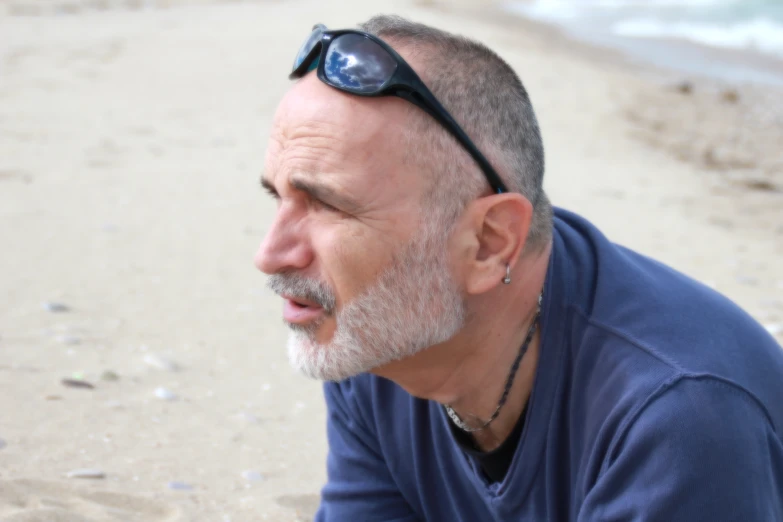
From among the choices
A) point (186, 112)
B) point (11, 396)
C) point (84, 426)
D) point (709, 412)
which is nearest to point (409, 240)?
point (709, 412)

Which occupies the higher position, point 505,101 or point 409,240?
point 505,101

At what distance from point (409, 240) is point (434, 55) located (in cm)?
43

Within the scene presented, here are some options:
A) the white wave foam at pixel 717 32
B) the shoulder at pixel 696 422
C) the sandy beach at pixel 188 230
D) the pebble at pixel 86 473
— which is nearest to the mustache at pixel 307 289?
the shoulder at pixel 696 422

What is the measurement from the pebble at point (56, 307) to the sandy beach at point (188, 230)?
0.9 inches

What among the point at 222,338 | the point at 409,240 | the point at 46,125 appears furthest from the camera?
the point at 46,125

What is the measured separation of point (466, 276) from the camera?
2154 millimetres

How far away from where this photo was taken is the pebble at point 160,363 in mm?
3838

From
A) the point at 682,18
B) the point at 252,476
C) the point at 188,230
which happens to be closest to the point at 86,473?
the point at 252,476

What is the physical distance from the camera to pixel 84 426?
3.22 meters

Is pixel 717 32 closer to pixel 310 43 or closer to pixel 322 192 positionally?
pixel 310 43

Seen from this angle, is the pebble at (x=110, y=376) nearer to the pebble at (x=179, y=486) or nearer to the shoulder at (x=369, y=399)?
the pebble at (x=179, y=486)

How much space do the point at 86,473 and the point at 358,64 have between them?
5.29 feet

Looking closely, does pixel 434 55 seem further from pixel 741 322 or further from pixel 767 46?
pixel 767 46

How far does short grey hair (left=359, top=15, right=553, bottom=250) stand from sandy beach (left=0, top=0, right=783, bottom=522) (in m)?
1.34
